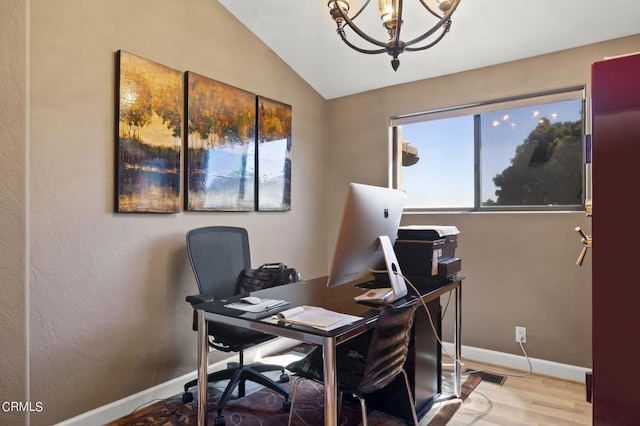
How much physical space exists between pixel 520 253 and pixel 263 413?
227 centimetres

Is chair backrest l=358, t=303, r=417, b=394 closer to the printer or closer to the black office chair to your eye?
the printer

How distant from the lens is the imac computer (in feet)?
5.15

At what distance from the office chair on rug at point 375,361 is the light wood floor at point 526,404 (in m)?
0.74

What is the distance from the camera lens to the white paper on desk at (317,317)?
1418mm

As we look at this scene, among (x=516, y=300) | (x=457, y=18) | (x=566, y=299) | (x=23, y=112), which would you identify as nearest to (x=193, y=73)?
(x=23, y=112)

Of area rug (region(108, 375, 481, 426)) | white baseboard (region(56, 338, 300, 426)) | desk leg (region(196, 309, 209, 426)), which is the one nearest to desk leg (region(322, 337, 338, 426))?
desk leg (region(196, 309, 209, 426))

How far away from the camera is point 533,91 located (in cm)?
299

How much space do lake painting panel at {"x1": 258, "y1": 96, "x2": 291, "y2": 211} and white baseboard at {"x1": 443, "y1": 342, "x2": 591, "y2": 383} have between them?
1.98 metres

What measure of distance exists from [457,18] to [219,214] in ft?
7.48

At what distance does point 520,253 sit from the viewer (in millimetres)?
3047

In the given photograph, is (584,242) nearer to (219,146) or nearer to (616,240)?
(616,240)

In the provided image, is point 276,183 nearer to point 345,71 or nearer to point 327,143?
point 327,143

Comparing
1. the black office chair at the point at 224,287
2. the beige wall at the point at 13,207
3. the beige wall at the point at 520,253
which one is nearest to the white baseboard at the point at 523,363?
the beige wall at the point at 520,253

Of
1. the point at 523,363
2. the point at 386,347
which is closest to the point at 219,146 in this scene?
the point at 386,347
